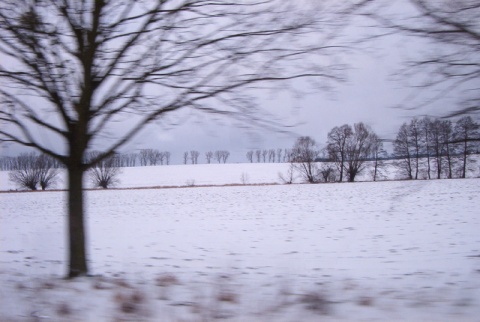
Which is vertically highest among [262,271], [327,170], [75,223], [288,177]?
[327,170]

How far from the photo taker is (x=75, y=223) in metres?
5.58

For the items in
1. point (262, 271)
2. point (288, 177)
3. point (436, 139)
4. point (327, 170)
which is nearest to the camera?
point (436, 139)

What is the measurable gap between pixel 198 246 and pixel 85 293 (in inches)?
234

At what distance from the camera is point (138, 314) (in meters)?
4.05

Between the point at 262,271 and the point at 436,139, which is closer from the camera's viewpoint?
the point at 436,139

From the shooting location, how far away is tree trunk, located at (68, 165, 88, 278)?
5570mm

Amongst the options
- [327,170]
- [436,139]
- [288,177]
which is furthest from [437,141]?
[288,177]

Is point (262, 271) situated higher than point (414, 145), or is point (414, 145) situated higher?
point (414, 145)

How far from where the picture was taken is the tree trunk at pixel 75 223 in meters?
5.57

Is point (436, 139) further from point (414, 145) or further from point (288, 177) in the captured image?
point (288, 177)

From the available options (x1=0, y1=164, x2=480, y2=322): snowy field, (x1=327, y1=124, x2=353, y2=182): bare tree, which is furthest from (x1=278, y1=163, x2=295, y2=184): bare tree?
(x1=327, y1=124, x2=353, y2=182): bare tree

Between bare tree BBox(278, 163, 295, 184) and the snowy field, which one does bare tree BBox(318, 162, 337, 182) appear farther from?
bare tree BBox(278, 163, 295, 184)

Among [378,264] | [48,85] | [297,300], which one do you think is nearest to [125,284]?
[297,300]

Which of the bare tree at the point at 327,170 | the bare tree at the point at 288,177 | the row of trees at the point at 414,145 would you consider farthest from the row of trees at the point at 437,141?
the bare tree at the point at 288,177
